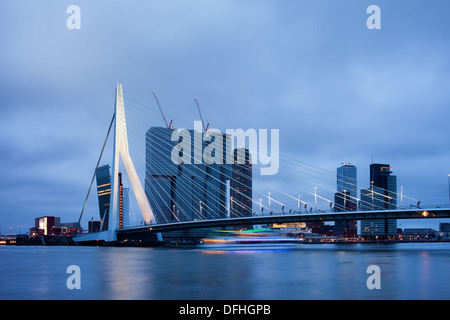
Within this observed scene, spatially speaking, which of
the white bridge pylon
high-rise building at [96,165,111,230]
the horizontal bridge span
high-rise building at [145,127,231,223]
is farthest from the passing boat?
the white bridge pylon

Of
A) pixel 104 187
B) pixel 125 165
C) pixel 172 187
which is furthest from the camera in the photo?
pixel 104 187

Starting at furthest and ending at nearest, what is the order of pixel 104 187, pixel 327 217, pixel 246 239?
pixel 104 187 → pixel 246 239 → pixel 327 217

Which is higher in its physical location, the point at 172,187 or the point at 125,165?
the point at 125,165

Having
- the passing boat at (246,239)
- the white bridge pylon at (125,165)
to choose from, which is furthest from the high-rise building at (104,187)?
the white bridge pylon at (125,165)

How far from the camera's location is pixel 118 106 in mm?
74812

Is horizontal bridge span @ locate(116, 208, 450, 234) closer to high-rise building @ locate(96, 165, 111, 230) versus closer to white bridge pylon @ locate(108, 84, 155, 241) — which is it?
white bridge pylon @ locate(108, 84, 155, 241)

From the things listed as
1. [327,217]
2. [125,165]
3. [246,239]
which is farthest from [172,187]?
[327,217]

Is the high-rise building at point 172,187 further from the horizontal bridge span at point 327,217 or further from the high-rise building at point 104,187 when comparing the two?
the horizontal bridge span at point 327,217

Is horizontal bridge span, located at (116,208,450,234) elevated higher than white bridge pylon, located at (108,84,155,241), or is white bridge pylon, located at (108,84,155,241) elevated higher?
white bridge pylon, located at (108,84,155,241)

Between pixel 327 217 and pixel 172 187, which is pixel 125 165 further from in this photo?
pixel 172 187

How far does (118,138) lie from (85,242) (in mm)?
35149

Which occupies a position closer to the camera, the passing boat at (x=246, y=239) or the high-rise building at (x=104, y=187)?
the passing boat at (x=246, y=239)
